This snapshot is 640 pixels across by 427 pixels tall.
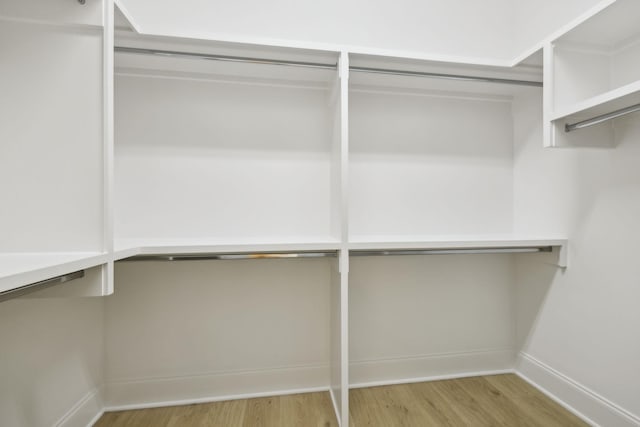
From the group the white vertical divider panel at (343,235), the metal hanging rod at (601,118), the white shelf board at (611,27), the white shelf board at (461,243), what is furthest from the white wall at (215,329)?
the white shelf board at (611,27)

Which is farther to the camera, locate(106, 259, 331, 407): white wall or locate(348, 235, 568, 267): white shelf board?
locate(106, 259, 331, 407): white wall

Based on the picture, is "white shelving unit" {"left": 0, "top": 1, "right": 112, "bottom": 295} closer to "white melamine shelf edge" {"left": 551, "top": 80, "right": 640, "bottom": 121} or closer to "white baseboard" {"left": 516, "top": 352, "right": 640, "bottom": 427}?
"white melamine shelf edge" {"left": 551, "top": 80, "right": 640, "bottom": 121}

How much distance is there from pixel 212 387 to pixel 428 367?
1.22m

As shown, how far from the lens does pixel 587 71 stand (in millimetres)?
1280

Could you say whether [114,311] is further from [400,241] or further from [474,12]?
[474,12]

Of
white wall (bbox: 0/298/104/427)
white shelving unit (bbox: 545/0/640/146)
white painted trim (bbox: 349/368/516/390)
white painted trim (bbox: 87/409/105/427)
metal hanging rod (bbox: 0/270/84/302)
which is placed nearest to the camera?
metal hanging rod (bbox: 0/270/84/302)

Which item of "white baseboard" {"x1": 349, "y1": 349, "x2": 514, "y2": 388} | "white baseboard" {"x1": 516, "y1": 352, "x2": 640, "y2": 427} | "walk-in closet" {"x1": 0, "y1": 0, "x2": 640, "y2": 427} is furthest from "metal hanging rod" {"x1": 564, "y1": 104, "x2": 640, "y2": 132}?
"white baseboard" {"x1": 349, "y1": 349, "x2": 514, "y2": 388}

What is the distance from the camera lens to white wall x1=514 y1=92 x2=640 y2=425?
4.09 feet

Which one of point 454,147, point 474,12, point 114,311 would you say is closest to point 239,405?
point 114,311

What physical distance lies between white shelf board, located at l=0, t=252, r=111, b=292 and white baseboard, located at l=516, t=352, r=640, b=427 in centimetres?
210

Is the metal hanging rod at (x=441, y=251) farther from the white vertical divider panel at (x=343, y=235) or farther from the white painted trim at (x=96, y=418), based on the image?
the white painted trim at (x=96, y=418)

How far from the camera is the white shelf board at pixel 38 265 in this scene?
611mm

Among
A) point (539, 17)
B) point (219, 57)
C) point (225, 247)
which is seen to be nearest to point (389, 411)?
point (225, 247)

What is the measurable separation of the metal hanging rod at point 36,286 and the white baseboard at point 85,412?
74cm
